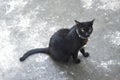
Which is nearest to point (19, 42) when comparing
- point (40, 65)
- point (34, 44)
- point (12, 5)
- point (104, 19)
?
point (34, 44)

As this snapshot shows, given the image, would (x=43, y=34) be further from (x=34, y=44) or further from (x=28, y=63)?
(x=28, y=63)

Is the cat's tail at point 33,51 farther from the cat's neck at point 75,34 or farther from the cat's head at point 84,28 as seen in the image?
the cat's head at point 84,28

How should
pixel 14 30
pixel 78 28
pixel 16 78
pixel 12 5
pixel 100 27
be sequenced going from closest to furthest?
pixel 78 28, pixel 16 78, pixel 100 27, pixel 14 30, pixel 12 5

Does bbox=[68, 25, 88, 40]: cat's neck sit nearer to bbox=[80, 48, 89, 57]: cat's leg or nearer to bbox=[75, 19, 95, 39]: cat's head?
bbox=[75, 19, 95, 39]: cat's head

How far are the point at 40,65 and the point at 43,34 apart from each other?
1.31 ft

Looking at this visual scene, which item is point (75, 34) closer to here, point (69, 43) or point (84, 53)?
point (69, 43)

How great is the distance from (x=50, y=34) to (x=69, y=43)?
48 centimetres

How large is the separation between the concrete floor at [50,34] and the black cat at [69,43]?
0.26ft

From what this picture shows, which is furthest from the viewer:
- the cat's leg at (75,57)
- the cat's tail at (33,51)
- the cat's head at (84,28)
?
the cat's tail at (33,51)

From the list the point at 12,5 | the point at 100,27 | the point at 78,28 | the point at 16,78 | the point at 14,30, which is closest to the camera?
the point at 78,28

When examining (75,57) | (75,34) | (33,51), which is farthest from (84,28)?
(33,51)

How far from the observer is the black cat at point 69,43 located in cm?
230

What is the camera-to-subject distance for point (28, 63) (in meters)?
2.65

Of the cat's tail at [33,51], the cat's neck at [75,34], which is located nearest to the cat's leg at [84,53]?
the cat's neck at [75,34]
